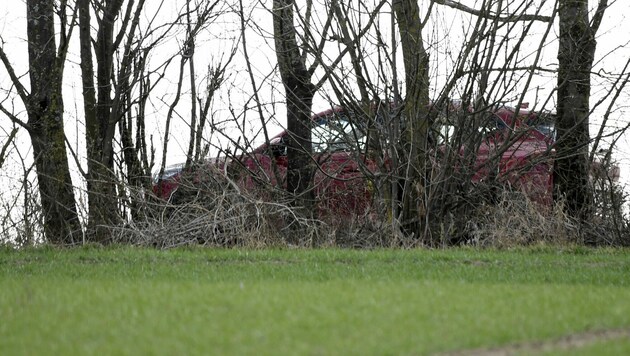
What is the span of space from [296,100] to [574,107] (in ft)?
17.1

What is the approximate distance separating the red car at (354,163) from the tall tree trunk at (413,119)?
67cm

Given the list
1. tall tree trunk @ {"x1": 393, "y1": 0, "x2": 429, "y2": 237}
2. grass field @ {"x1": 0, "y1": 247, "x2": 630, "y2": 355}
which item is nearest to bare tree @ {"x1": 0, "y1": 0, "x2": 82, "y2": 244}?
grass field @ {"x1": 0, "y1": 247, "x2": 630, "y2": 355}

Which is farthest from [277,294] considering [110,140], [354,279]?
[110,140]

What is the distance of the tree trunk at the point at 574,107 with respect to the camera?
683 inches

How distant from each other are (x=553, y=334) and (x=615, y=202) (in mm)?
10482

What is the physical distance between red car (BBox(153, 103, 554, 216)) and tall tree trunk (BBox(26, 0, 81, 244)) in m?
1.78

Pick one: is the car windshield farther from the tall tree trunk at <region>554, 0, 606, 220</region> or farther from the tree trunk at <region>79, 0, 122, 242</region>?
the tree trunk at <region>79, 0, 122, 242</region>

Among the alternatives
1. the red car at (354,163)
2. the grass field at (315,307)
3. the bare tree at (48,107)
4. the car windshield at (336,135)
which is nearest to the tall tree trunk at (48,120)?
the bare tree at (48,107)

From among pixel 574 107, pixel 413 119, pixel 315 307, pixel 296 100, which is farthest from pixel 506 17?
pixel 315 307

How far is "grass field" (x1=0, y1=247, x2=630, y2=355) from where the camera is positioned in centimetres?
657

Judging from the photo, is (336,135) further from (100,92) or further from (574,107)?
(100,92)

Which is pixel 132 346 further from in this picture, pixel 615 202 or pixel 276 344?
pixel 615 202

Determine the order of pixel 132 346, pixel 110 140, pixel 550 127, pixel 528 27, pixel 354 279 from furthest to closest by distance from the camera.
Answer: pixel 110 140 → pixel 550 127 → pixel 528 27 → pixel 354 279 → pixel 132 346

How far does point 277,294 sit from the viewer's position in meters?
Result: 8.62
